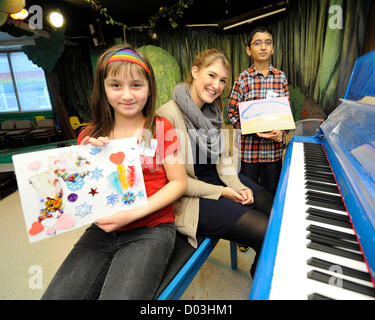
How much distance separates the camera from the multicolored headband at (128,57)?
1019mm

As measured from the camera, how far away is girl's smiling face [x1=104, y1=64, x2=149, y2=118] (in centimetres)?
102

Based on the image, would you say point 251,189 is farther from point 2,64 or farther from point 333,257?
point 2,64

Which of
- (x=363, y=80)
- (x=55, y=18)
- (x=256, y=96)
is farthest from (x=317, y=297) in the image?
(x=55, y=18)

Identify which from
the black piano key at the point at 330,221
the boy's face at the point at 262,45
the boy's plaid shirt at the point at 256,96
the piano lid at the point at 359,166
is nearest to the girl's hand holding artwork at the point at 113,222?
the black piano key at the point at 330,221

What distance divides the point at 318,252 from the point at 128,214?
725mm

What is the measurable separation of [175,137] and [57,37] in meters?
7.17

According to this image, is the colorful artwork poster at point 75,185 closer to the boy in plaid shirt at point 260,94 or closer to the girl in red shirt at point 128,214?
the girl in red shirt at point 128,214

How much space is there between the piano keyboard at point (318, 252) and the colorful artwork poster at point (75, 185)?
63 cm

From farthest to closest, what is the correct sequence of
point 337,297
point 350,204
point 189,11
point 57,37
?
point 57,37 → point 189,11 → point 350,204 → point 337,297

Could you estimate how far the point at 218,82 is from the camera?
1424 mm

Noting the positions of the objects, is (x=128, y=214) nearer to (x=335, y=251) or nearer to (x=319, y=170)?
(x=335, y=251)

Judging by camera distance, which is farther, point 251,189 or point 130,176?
point 251,189

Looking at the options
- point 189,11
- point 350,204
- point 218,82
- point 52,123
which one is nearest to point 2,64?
point 52,123

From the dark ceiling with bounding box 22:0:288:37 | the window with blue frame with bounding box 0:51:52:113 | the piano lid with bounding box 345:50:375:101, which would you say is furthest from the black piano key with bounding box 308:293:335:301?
the window with blue frame with bounding box 0:51:52:113
